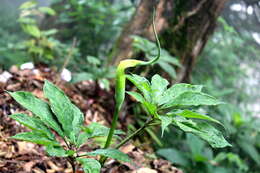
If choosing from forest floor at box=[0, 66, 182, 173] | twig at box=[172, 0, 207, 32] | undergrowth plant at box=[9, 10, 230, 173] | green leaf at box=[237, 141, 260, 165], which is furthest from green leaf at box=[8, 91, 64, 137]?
green leaf at box=[237, 141, 260, 165]

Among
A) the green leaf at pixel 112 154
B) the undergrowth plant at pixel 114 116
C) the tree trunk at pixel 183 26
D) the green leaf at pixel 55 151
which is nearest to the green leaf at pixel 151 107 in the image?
the undergrowth plant at pixel 114 116

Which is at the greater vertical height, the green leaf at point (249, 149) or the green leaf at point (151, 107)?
the green leaf at point (151, 107)

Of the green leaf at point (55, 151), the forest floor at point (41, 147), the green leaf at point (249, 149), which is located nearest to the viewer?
the green leaf at point (55, 151)

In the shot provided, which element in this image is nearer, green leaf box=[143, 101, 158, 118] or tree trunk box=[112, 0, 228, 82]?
green leaf box=[143, 101, 158, 118]

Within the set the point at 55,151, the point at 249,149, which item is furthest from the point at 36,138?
the point at 249,149

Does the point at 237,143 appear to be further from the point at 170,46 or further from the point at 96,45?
the point at 96,45

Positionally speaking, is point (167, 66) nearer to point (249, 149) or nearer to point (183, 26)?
point (183, 26)

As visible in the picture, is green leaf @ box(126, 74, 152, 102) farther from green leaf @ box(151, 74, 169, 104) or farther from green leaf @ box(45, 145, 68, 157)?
green leaf @ box(45, 145, 68, 157)

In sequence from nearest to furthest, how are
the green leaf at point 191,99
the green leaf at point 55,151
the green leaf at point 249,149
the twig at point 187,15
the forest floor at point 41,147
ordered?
the green leaf at point 55,151 < the green leaf at point 191,99 < the forest floor at point 41,147 < the twig at point 187,15 < the green leaf at point 249,149

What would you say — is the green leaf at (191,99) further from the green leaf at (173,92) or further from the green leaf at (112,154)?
the green leaf at (112,154)
